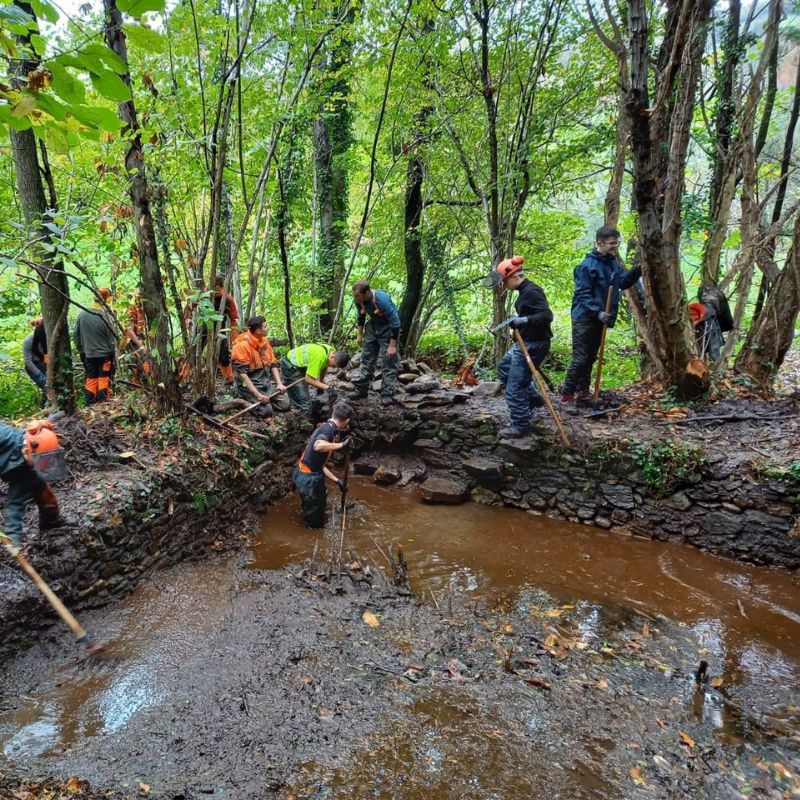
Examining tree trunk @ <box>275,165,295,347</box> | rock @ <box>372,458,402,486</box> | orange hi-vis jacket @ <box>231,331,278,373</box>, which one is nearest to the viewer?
orange hi-vis jacket @ <box>231,331,278,373</box>

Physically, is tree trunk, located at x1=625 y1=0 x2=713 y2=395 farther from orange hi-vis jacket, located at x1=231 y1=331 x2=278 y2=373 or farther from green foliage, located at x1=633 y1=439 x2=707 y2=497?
orange hi-vis jacket, located at x1=231 y1=331 x2=278 y2=373

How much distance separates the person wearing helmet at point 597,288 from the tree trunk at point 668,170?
0.32 m

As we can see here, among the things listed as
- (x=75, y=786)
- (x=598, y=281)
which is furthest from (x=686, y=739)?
(x=598, y=281)

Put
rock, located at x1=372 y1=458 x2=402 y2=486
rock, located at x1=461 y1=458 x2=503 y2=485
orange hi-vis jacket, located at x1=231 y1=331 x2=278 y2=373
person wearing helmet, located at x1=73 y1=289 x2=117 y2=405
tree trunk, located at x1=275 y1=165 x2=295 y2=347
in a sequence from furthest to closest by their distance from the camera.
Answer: tree trunk, located at x1=275 y1=165 x2=295 y2=347 → rock, located at x1=372 y1=458 x2=402 y2=486 → orange hi-vis jacket, located at x1=231 y1=331 x2=278 y2=373 → rock, located at x1=461 y1=458 x2=503 y2=485 → person wearing helmet, located at x1=73 y1=289 x2=117 y2=405

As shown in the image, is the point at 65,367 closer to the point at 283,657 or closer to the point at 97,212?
the point at 97,212

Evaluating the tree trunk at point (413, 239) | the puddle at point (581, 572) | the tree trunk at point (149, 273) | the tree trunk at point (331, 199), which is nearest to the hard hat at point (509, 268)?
the puddle at point (581, 572)

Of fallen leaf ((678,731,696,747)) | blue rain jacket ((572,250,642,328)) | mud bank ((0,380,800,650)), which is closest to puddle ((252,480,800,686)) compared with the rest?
mud bank ((0,380,800,650))

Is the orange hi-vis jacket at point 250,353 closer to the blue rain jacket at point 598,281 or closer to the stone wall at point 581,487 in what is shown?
the stone wall at point 581,487

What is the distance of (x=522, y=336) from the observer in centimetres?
669

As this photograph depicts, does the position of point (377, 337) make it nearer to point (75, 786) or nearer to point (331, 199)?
point (331, 199)

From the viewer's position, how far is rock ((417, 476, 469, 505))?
723 centimetres

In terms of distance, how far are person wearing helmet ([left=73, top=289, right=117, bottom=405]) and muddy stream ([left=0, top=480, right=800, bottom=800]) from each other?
10.3ft

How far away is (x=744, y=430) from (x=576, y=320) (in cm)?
253

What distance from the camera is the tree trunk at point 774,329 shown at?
6500 millimetres
